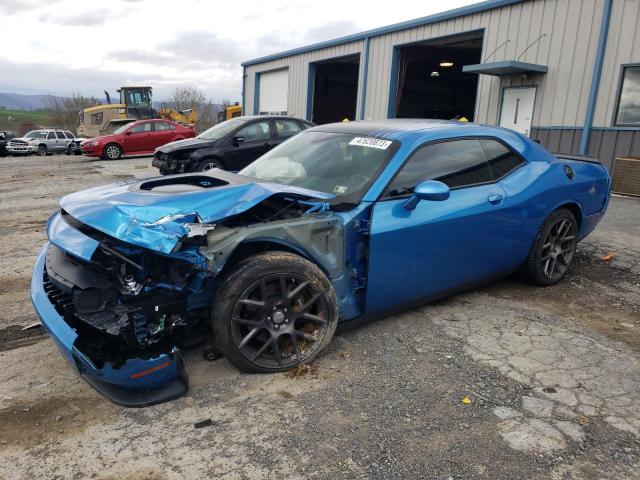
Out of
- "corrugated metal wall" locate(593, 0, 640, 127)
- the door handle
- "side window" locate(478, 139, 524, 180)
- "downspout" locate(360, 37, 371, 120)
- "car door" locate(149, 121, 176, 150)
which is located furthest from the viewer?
"car door" locate(149, 121, 176, 150)

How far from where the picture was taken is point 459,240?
3.68 m

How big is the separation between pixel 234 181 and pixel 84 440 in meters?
1.85

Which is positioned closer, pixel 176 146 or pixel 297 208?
pixel 297 208

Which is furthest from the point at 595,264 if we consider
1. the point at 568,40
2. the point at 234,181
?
the point at 568,40

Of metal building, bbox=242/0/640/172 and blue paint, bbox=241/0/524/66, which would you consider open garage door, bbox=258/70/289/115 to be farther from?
metal building, bbox=242/0/640/172

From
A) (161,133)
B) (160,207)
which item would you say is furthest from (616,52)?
(161,133)

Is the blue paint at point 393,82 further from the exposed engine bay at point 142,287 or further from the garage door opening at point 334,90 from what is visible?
the exposed engine bay at point 142,287

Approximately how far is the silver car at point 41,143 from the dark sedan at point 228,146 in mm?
18614

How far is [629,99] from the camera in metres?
10.3

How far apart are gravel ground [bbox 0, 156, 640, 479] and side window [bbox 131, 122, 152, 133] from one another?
16.7 meters

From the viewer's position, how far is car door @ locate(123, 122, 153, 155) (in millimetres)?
19172

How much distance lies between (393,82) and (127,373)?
1497cm

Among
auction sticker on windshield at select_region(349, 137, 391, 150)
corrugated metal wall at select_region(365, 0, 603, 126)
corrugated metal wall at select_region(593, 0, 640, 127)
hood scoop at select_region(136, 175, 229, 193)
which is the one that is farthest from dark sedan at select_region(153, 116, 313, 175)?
auction sticker on windshield at select_region(349, 137, 391, 150)

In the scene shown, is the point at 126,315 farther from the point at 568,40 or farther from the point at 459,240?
the point at 568,40
